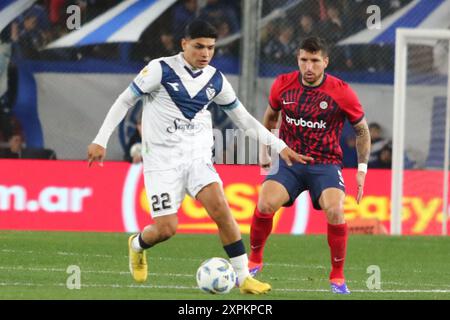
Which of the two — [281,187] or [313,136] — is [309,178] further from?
[313,136]

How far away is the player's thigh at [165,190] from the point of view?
34.2 ft

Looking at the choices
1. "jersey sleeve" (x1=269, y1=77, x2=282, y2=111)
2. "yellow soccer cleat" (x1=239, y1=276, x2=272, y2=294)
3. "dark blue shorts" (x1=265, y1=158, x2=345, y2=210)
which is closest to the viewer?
"yellow soccer cleat" (x1=239, y1=276, x2=272, y2=294)

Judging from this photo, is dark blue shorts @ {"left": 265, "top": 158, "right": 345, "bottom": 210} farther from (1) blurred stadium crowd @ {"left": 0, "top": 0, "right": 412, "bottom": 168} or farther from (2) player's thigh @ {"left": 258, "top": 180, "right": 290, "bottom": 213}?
(1) blurred stadium crowd @ {"left": 0, "top": 0, "right": 412, "bottom": 168}

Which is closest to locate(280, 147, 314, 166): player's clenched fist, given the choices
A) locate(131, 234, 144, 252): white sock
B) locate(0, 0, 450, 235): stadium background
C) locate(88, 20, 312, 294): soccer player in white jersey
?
locate(88, 20, 312, 294): soccer player in white jersey

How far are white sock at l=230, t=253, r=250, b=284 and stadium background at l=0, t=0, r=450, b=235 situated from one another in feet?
25.1

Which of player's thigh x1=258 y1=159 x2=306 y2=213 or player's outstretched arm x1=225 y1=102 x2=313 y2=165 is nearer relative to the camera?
player's outstretched arm x1=225 y1=102 x2=313 y2=165

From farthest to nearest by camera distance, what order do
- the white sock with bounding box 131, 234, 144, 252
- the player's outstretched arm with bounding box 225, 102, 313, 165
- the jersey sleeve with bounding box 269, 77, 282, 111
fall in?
the jersey sleeve with bounding box 269, 77, 282, 111 → the white sock with bounding box 131, 234, 144, 252 → the player's outstretched arm with bounding box 225, 102, 313, 165

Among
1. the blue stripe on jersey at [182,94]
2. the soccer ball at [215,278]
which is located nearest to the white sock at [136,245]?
the soccer ball at [215,278]

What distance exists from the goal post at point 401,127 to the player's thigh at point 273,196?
7261 mm

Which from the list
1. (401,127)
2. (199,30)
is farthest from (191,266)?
(401,127)

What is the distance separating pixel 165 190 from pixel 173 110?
602 millimetres

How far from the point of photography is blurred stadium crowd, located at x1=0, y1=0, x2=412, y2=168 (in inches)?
755
